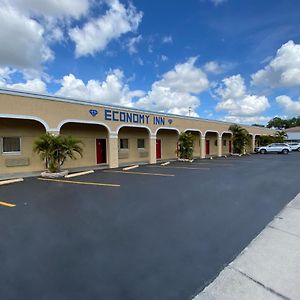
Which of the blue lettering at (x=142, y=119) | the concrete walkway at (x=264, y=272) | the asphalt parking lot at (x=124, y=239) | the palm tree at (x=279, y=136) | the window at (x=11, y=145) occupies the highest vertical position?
the blue lettering at (x=142, y=119)

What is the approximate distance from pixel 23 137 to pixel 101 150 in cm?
571

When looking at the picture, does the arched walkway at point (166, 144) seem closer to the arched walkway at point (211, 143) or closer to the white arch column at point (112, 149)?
the arched walkway at point (211, 143)

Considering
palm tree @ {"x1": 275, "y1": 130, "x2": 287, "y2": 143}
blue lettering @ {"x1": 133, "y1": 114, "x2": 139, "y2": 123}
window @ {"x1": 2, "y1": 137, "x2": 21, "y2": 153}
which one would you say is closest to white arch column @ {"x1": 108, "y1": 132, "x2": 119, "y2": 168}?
blue lettering @ {"x1": 133, "y1": 114, "x2": 139, "y2": 123}

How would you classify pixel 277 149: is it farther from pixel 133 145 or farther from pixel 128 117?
pixel 128 117

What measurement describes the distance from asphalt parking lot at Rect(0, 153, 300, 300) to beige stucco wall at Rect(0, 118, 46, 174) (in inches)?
226

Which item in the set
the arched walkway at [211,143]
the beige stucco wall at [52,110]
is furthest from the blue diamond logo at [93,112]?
the arched walkway at [211,143]

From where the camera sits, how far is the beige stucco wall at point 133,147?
1914cm

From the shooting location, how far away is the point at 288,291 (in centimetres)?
289

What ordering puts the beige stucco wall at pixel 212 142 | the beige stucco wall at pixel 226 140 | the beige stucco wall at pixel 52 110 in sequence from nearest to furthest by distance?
1. the beige stucco wall at pixel 52 110
2. the beige stucco wall at pixel 212 142
3. the beige stucco wall at pixel 226 140

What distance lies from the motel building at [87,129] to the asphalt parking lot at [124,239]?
221 inches

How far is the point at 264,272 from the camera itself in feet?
10.8

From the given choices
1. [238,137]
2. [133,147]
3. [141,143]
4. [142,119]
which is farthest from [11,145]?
[238,137]

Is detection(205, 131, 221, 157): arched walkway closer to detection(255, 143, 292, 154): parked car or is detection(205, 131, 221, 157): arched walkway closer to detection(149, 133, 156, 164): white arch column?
detection(255, 143, 292, 154): parked car

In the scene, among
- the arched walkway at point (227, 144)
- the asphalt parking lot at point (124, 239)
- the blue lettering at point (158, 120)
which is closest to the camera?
the asphalt parking lot at point (124, 239)
